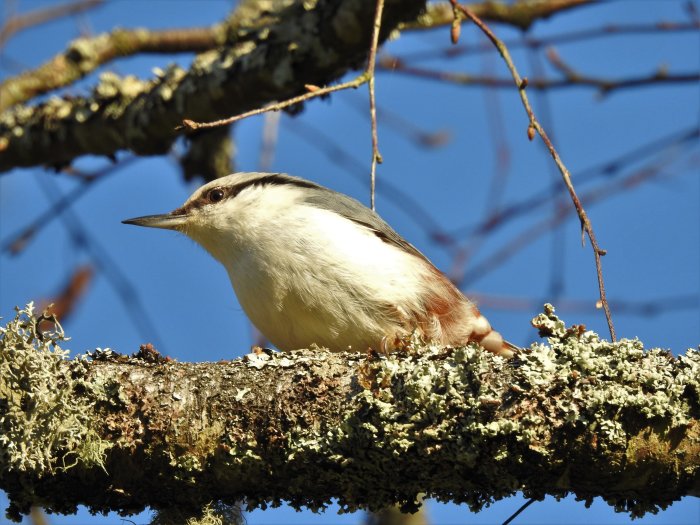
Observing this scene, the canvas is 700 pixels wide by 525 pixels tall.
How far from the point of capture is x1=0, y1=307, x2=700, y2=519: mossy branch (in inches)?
82.8

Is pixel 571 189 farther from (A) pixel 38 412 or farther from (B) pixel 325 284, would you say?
(A) pixel 38 412

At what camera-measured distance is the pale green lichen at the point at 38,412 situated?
2.17 metres

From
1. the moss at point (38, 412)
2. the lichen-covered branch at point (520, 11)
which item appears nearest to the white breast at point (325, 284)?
the moss at point (38, 412)

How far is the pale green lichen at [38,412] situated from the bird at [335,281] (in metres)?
0.88

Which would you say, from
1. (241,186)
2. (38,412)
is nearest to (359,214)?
(241,186)

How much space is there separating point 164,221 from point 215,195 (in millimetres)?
230

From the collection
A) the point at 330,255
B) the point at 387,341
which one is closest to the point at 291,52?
the point at 330,255

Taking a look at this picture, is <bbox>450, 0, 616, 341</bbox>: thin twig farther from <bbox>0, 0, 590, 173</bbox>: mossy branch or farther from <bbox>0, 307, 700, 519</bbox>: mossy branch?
<bbox>0, 0, 590, 173</bbox>: mossy branch

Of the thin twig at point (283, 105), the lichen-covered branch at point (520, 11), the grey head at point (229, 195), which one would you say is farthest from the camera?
the lichen-covered branch at point (520, 11)

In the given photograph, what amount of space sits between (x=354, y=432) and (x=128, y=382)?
23.8 inches

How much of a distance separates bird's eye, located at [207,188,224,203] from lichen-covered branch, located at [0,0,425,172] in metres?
0.33

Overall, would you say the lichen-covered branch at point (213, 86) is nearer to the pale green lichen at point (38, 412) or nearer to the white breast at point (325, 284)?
the white breast at point (325, 284)

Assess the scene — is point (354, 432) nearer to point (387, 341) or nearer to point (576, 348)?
point (576, 348)

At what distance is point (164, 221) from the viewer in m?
3.62
